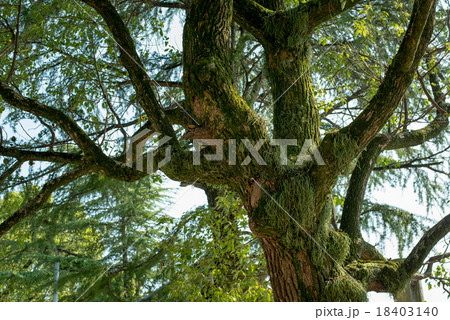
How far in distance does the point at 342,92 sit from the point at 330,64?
1.73 feet

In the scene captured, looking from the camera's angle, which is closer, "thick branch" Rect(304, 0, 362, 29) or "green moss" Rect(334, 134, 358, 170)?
"green moss" Rect(334, 134, 358, 170)

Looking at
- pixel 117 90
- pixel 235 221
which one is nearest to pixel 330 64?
pixel 235 221

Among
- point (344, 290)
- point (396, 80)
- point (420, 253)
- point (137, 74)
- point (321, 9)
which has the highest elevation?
point (321, 9)

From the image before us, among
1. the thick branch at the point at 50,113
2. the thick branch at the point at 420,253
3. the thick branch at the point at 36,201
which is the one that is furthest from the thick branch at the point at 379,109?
the thick branch at the point at 36,201

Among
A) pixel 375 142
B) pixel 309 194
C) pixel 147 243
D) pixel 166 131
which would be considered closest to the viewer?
pixel 309 194

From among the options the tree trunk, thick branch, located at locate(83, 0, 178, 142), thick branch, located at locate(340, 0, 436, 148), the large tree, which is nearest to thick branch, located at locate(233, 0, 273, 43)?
the large tree

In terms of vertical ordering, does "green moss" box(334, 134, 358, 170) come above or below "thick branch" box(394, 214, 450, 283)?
above

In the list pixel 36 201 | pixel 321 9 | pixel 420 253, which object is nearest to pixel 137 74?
pixel 36 201

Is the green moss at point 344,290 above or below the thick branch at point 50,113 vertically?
below

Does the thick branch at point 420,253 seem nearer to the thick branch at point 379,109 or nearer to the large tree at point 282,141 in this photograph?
the large tree at point 282,141

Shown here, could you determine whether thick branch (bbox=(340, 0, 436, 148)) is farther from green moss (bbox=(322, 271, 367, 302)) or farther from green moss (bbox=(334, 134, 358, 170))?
green moss (bbox=(322, 271, 367, 302))

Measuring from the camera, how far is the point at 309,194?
2363 mm

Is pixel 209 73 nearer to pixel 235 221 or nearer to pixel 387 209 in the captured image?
pixel 235 221

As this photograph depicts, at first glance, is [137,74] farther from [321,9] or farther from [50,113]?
[321,9]
